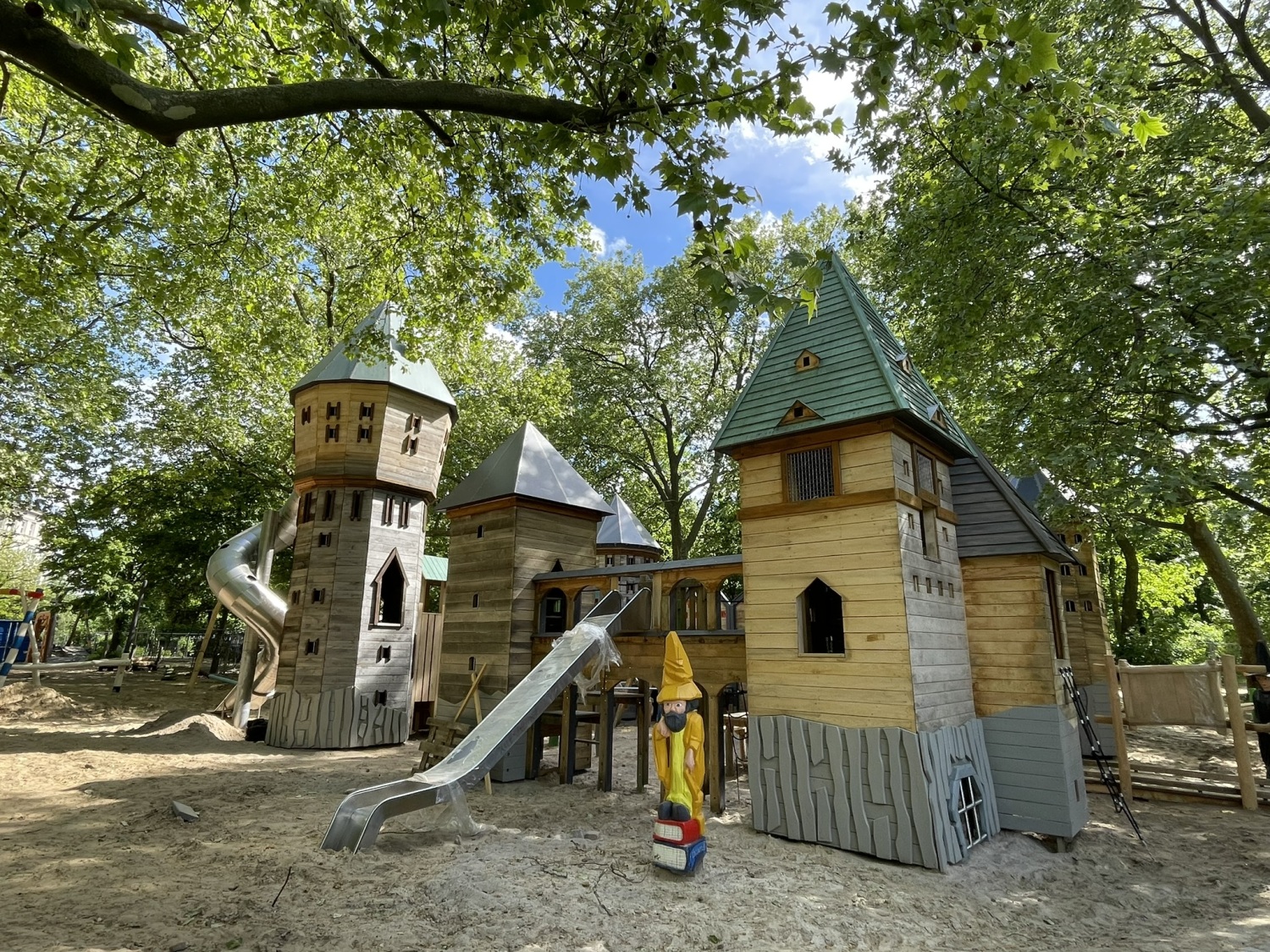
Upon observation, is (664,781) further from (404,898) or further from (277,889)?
(277,889)

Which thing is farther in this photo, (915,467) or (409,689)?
(409,689)

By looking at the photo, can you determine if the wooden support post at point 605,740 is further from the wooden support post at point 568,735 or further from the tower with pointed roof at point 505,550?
the tower with pointed roof at point 505,550

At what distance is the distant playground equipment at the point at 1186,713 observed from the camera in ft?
39.7

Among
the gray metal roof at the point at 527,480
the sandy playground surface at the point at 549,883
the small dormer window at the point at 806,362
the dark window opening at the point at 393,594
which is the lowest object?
the sandy playground surface at the point at 549,883

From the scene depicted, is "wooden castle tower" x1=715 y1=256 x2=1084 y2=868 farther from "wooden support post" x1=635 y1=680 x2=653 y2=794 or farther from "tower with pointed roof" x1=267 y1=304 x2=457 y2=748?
"tower with pointed roof" x1=267 y1=304 x2=457 y2=748

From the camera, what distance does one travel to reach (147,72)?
11898mm

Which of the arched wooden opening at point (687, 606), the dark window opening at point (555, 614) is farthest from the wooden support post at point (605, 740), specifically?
the dark window opening at point (555, 614)

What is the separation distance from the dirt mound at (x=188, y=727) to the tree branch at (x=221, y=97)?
56.6 ft

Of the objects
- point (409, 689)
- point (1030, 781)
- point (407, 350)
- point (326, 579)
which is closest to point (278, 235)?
point (407, 350)

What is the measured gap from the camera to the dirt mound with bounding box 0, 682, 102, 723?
773 inches

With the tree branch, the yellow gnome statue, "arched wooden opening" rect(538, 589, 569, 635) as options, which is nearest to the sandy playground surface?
the yellow gnome statue

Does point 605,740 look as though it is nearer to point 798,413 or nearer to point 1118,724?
point 798,413

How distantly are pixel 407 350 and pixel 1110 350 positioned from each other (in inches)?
516

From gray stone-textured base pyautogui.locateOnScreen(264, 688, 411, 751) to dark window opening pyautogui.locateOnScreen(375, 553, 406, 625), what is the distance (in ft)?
7.21
